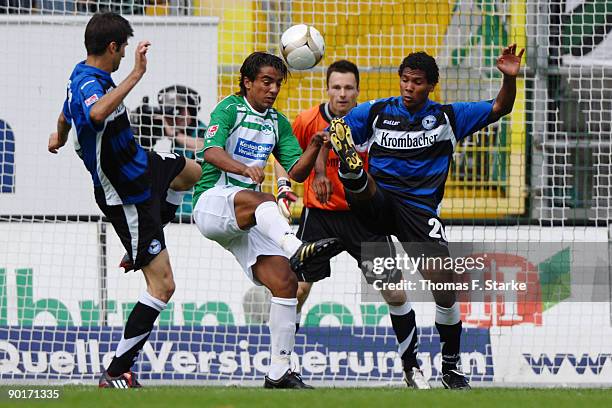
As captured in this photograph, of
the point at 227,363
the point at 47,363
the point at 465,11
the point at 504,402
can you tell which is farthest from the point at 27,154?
the point at 504,402

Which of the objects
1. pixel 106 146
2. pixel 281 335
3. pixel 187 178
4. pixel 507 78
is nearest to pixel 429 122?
pixel 507 78

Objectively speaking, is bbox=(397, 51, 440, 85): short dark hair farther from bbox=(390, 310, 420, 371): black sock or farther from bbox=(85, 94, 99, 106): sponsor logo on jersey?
bbox=(85, 94, 99, 106): sponsor logo on jersey

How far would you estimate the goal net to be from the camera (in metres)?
11.1

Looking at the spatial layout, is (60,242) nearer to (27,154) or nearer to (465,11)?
(27,154)

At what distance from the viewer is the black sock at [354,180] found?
7.95 meters

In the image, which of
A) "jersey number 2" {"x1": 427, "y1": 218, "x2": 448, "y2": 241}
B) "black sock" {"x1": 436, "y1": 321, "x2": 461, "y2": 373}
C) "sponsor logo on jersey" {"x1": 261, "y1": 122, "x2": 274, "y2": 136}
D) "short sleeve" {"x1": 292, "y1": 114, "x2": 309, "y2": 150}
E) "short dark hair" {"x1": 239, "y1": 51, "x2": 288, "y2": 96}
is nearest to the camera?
"short dark hair" {"x1": 239, "y1": 51, "x2": 288, "y2": 96}

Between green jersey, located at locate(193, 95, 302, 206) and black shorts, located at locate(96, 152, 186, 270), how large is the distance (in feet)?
1.26

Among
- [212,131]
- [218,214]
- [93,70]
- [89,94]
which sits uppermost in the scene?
[93,70]

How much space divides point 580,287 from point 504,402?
516cm

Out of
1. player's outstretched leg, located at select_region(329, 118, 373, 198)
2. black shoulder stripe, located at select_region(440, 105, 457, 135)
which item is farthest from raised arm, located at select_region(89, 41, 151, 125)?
black shoulder stripe, located at select_region(440, 105, 457, 135)

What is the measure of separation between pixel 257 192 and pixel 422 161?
1328 millimetres

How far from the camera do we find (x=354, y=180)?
798 cm

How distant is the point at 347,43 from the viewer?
1216cm

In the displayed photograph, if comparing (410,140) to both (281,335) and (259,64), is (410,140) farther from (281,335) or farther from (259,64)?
(281,335)
